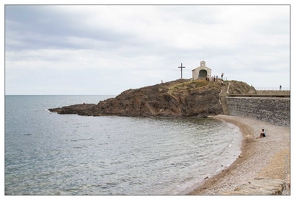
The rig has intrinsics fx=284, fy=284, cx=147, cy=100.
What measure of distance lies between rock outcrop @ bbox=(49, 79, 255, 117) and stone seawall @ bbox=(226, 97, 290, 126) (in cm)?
545

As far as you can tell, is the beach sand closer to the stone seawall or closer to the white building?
the stone seawall

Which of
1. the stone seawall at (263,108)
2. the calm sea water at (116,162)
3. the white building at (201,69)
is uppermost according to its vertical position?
the white building at (201,69)

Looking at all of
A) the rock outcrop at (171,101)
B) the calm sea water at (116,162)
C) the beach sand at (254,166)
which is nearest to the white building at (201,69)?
the rock outcrop at (171,101)

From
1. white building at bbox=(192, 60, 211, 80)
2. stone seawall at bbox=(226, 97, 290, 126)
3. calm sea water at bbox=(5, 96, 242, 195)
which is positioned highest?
white building at bbox=(192, 60, 211, 80)

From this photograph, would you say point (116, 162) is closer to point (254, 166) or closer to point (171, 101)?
point (254, 166)

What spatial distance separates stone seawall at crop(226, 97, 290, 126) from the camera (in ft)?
147

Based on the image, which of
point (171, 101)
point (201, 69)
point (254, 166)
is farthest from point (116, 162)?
point (201, 69)

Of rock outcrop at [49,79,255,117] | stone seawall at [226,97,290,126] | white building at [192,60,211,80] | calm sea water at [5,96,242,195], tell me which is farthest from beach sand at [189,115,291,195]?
white building at [192,60,211,80]

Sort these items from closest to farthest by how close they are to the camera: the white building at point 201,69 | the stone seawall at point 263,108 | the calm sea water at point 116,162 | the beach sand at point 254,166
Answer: the beach sand at point 254,166
the calm sea water at point 116,162
the stone seawall at point 263,108
the white building at point 201,69

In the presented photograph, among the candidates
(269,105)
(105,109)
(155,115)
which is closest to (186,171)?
(269,105)

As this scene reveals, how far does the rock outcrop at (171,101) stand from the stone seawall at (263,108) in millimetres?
5447

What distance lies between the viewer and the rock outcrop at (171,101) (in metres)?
75.9

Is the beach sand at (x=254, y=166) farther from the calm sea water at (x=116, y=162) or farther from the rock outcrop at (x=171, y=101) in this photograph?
the rock outcrop at (x=171, y=101)

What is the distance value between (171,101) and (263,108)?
2956 cm
